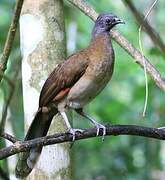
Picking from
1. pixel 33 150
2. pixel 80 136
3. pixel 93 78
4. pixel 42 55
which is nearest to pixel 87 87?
pixel 93 78

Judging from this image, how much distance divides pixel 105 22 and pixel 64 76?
45 cm

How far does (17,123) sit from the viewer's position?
480 cm

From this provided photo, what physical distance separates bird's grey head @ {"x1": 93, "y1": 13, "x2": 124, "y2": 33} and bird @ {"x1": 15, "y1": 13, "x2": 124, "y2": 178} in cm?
13

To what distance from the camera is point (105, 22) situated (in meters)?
3.24

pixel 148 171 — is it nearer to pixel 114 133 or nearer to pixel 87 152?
pixel 87 152

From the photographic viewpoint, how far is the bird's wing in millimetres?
2932

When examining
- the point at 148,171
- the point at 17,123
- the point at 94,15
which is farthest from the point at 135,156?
the point at 94,15

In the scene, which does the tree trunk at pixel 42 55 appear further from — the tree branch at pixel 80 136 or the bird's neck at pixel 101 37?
the tree branch at pixel 80 136

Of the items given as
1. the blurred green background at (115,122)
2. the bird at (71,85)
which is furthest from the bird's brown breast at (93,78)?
the blurred green background at (115,122)

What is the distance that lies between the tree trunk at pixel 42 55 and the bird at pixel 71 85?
2.9 inches

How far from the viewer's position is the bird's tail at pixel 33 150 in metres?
2.83

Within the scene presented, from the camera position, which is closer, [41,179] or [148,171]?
[41,179]

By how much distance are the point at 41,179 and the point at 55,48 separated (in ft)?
2.32

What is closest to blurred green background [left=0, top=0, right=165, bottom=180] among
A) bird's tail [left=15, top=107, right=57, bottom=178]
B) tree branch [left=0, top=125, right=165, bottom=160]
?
bird's tail [left=15, top=107, right=57, bottom=178]
